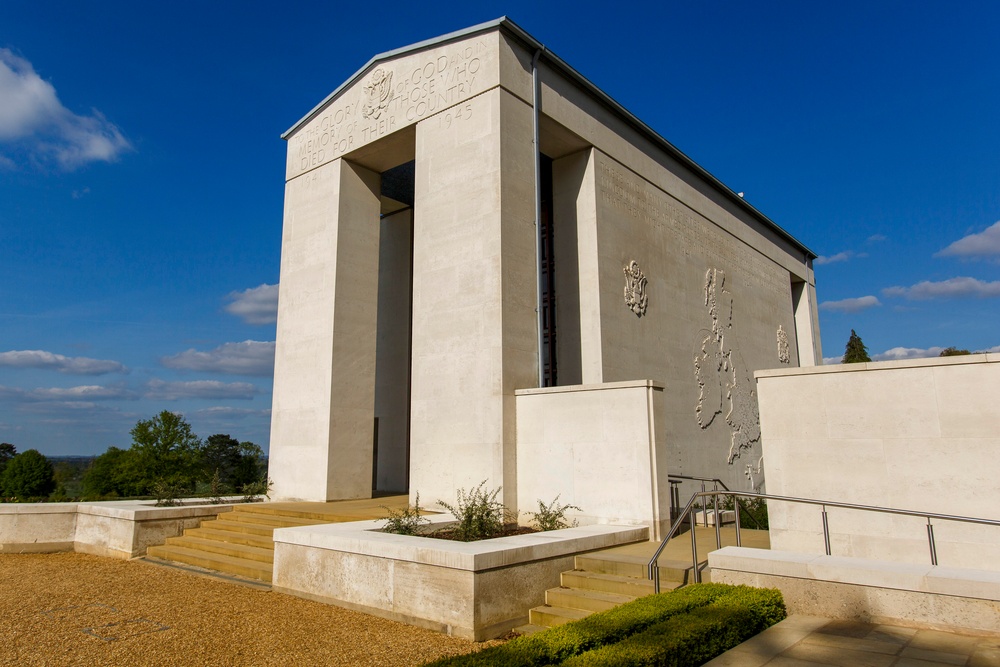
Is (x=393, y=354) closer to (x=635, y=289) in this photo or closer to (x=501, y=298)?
(x=635, y=289)

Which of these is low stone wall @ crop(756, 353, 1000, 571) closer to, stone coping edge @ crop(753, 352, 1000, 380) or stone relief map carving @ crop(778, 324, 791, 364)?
stone coping edge @ crop(753, 352, 1000, 380)

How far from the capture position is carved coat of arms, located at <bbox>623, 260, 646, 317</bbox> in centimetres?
1416

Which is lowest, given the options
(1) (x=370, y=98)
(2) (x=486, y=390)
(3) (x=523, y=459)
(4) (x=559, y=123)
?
(3) (x=523, y=459)

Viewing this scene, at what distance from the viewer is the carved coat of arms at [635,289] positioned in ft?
46.4

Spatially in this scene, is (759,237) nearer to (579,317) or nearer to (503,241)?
(579,317)

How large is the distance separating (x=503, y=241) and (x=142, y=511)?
747 cm

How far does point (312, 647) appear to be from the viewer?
578 cm

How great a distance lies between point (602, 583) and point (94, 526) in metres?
9.41

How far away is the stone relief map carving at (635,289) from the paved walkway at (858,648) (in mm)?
9446

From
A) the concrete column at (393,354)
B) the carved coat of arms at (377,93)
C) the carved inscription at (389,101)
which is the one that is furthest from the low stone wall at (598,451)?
the carved coat of arms at (377,93)

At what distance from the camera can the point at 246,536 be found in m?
10.3

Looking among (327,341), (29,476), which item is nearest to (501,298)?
(327,341)

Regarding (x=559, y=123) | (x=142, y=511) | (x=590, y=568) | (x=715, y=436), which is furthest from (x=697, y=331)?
(x=142, y=511)

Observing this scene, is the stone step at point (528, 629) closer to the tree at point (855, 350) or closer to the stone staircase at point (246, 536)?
the stone staircase at point (246, 536)
